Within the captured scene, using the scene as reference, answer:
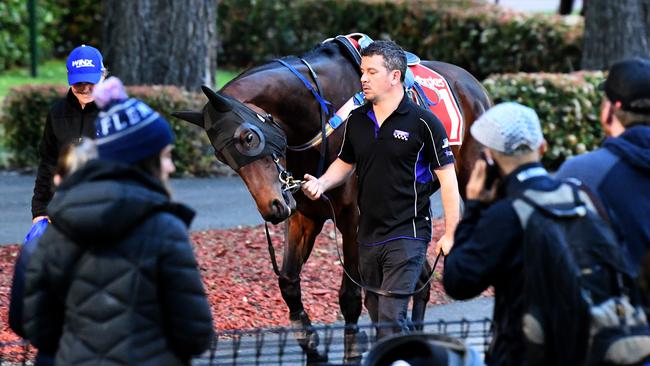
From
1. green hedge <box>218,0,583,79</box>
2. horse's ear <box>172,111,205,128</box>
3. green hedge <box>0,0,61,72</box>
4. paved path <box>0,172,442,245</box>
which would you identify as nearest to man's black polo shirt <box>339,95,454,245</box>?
horse's ear <box>172,111,205,128</box>

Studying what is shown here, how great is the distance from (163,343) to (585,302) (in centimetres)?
141

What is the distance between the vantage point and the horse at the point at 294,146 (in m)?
6.91

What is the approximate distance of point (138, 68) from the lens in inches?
557

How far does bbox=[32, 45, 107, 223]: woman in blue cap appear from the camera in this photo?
6.91 meters

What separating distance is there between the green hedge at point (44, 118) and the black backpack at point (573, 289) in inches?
364

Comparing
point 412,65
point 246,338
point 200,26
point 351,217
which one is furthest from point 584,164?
point 200,26

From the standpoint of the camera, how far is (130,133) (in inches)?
163

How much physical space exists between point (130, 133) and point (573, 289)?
5.10 ft

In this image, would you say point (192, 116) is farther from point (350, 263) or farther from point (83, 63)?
point (350, 263)

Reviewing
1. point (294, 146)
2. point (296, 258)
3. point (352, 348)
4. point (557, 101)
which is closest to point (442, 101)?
point (294, 146)

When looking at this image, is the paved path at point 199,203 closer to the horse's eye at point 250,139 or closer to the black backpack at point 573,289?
the horse's eye at point 250,139

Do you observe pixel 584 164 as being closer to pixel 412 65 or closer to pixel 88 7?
pixel 412 65

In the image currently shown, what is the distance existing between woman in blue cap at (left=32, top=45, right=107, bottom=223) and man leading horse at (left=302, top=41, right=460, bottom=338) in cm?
129

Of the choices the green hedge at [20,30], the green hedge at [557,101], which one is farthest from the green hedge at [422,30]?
the green hedge at [557,101]
